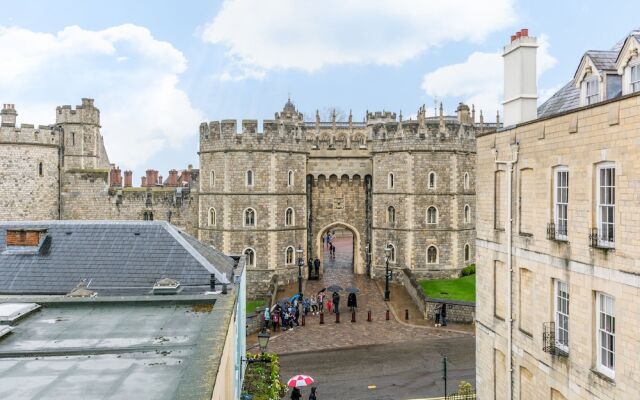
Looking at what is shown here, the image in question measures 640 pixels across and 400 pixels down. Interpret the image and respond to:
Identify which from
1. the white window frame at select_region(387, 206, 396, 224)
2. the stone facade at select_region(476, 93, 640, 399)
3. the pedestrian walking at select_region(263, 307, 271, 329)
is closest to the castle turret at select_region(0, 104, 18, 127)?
the pedestrian walking at select_region(263, 307, 271, 329)

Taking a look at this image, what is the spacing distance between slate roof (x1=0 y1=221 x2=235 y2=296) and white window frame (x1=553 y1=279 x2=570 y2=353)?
8.38 metres

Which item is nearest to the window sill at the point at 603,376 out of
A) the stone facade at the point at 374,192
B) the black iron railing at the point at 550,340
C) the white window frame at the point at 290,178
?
the black iron railing at the point at 550,340

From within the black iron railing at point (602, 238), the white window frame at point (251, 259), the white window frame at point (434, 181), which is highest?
the white window frame at point (434, 181)

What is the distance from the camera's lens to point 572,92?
50.1 feet

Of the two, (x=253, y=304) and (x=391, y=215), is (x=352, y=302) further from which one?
(x=391, y=215)

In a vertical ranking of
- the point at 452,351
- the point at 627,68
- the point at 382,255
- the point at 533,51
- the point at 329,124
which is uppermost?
the point at 329,124

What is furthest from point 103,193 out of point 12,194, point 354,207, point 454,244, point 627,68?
point 627,68

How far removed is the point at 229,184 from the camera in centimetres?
3584

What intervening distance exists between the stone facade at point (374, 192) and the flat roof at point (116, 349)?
24.9 m

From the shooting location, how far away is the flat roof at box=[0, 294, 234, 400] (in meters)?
6.12

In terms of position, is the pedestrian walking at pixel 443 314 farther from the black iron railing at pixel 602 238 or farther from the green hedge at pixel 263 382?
the black iron railing at pixel 602 238

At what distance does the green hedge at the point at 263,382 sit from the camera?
1628 centimetres

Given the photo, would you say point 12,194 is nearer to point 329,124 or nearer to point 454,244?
point 454,244

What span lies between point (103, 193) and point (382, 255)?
20.5 m
